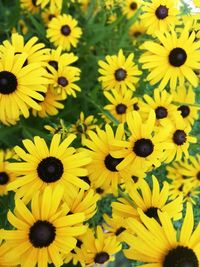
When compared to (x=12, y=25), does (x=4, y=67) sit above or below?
below

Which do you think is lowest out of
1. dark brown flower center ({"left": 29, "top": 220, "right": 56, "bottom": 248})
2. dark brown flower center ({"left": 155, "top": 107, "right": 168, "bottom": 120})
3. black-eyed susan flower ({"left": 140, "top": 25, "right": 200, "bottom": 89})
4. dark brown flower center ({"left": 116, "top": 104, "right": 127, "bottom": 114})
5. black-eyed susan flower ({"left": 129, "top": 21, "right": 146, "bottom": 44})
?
dark brown flower center ({"left": 29, "top": 220, "right": 56, "bottom": 248})

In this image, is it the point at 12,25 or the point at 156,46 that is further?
the point at 12,25

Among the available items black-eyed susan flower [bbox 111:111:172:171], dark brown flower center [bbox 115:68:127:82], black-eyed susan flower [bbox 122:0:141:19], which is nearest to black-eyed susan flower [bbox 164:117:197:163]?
black-eyed susan flower [bbox 111:111:172:171]

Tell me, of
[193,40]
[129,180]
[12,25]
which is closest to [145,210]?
[129,180]

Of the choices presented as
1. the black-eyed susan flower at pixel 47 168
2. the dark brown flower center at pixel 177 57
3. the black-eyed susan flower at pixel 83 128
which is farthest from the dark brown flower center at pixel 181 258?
the dark brown flower center at pixel 177 57

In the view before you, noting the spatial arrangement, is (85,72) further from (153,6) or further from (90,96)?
(153,6)

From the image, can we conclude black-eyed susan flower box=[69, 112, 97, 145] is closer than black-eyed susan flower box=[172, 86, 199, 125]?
Yes

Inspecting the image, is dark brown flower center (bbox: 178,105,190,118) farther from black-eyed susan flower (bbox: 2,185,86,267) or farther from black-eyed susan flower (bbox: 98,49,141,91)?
black-eyed susan flower (bbox: 2,185,86,267)
